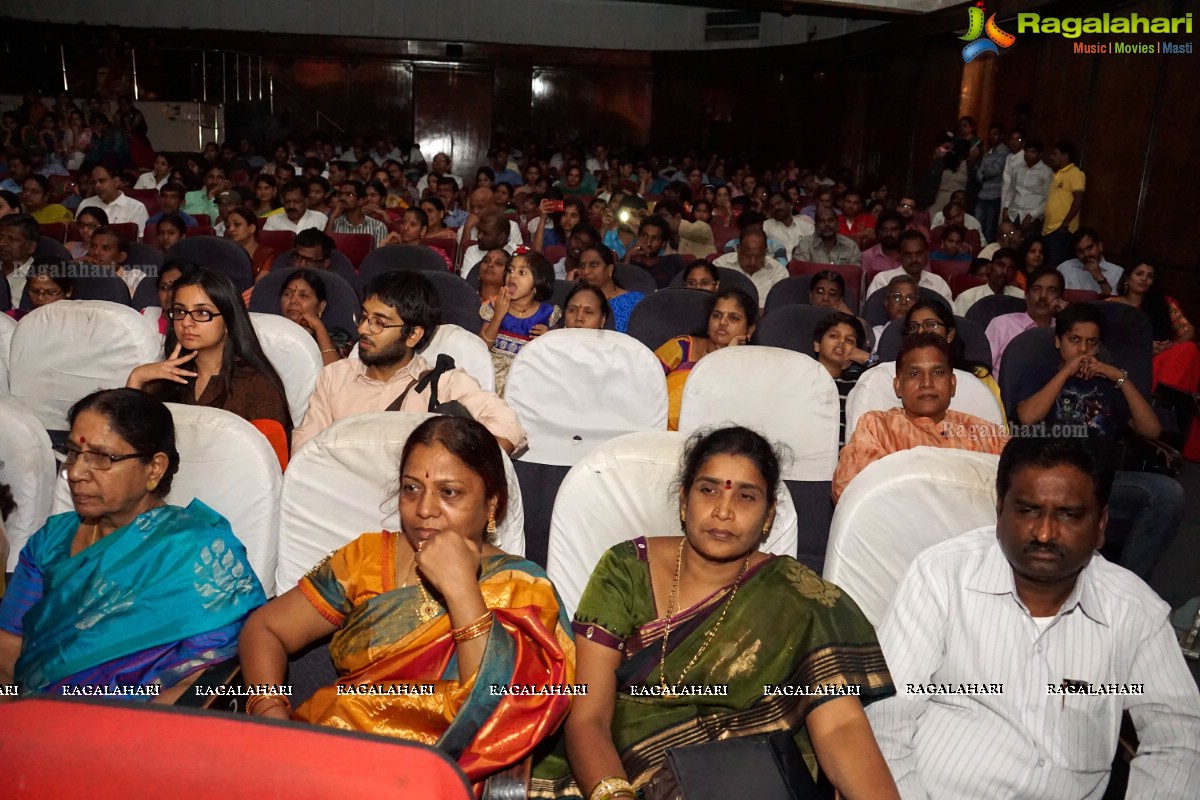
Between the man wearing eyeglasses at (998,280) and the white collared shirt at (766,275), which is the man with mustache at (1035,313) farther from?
Answer: the white collared shirt at (766,275)

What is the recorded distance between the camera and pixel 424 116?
615 inches

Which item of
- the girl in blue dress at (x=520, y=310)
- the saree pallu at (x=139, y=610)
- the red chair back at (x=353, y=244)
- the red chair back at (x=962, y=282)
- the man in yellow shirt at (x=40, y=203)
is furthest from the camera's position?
the man in yellow shirt at (x=40, y=203)

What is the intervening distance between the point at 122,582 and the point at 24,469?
51 centimetres

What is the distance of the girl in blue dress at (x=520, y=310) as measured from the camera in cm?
402

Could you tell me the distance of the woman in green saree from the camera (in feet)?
5.16

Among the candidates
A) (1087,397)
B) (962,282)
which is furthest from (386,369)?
(962,282)

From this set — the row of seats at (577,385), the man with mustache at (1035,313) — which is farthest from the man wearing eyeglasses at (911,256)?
the row of seats at (577,385)

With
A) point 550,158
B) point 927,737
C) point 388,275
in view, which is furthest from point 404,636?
point 550,158

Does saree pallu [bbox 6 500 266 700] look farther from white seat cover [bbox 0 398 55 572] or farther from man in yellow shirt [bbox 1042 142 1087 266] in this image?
man in yellow shirt [bbox 1042 142 1087 266]

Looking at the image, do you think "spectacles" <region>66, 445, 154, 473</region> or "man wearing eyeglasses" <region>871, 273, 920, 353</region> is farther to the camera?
"man wearing eyeglasses" <region>871, 273, 920, 353</region>

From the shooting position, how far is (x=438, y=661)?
162 cm

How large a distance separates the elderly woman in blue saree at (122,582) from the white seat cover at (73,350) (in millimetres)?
1148

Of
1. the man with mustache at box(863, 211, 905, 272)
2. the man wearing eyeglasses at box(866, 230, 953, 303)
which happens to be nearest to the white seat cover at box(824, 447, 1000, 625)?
the man wearing eyeglasses at box(866, 230, 953, 303)

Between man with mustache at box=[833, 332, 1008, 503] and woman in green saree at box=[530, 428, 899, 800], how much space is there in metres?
0.91
